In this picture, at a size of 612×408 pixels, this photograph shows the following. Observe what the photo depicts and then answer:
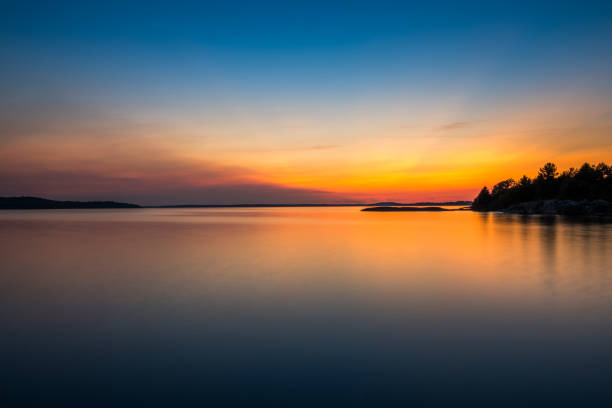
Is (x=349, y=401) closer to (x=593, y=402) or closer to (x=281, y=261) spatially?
(x=593, y=402)

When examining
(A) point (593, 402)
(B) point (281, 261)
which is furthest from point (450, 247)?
(A) point (593, 402)

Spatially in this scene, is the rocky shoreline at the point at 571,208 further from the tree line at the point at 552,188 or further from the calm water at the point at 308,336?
the calm water at the point at 308,336

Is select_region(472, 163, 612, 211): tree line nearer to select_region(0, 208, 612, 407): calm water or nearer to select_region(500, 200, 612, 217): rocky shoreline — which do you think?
select_region(500, 200, 612, 217): rocky shoreline

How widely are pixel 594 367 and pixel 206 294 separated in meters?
8.11

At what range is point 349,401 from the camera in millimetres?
3928

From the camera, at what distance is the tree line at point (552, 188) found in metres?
70.2

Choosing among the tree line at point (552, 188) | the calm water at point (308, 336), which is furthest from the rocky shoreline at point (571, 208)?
the calm water at point (308, 336)

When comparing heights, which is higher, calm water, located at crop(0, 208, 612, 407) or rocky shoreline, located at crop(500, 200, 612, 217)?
rocky shoreline, located at crop(500, 200, 612, 217)

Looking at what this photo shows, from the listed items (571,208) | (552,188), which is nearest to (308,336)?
(571,208)

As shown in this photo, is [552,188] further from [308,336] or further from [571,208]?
[308,336]

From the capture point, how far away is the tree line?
230 ft

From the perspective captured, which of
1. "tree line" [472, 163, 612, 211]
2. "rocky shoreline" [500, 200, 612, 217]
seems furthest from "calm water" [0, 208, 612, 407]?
"tree line" [472, 163, 612, 211]

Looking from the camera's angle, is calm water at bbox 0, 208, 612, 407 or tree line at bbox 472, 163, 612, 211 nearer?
calm water at bbox 0, 208, 612, 407

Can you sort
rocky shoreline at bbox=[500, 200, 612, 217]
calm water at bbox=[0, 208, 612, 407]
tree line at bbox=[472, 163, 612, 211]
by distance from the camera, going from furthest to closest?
tree line at bbox=[472, 163, 612, 211]
rocky shoreline at bbox=[500, 200, 612, 217]
calm water at bbox=[0, 208, 612, 407]
